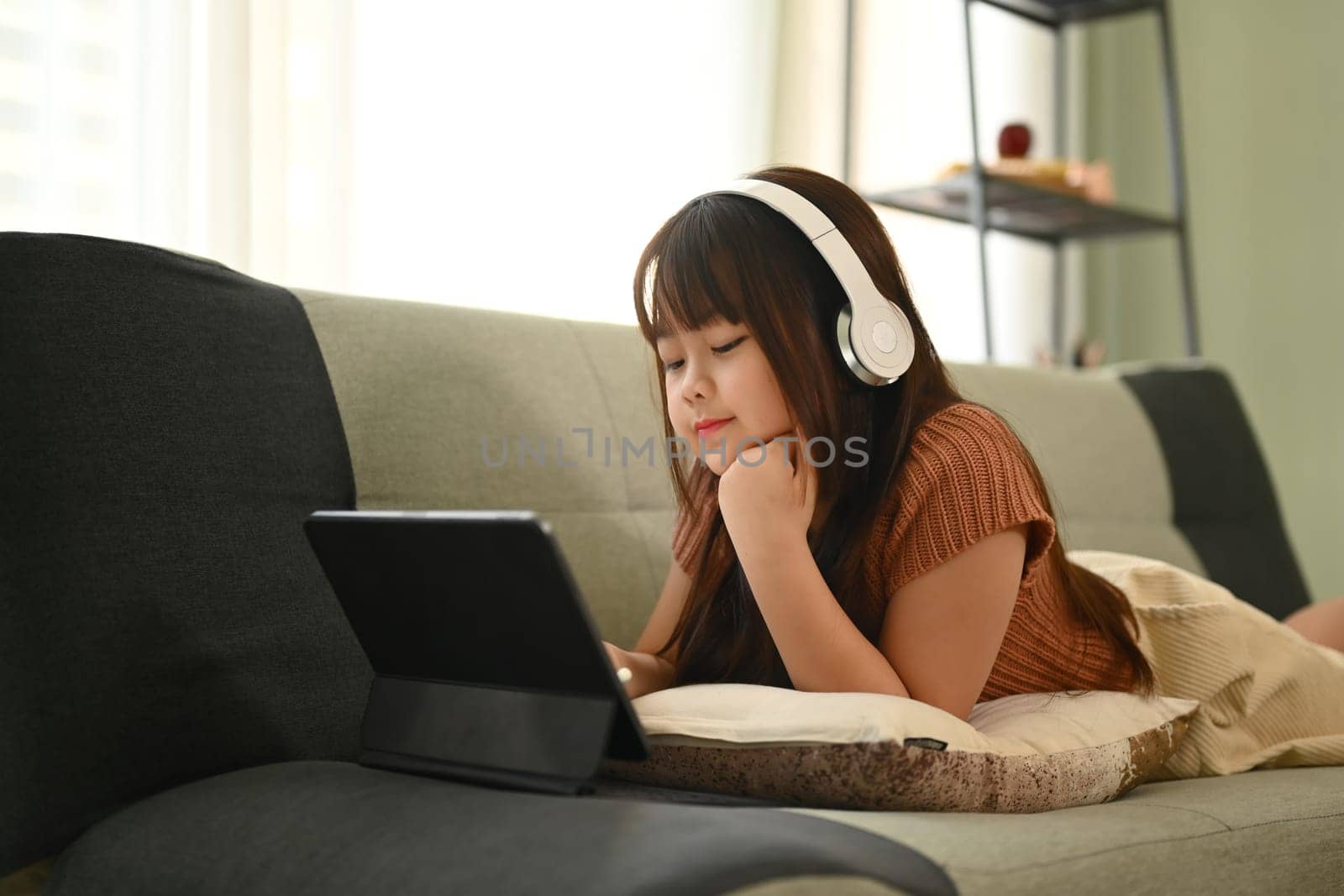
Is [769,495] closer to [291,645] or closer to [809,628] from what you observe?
[809,628]

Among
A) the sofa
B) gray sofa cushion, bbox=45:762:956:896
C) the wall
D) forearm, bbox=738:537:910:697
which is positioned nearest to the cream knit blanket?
the sofa

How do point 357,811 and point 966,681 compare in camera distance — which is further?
point 966,681

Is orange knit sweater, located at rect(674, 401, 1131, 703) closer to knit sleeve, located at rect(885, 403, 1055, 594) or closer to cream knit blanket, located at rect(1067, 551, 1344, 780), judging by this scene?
knit sleeve, located at rect(885, 403, 1055, 594)

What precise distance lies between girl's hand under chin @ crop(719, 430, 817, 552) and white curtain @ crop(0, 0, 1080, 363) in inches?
37.5

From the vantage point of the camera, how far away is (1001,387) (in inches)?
70.5

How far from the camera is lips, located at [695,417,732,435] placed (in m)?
1.02

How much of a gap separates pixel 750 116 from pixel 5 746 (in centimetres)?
187

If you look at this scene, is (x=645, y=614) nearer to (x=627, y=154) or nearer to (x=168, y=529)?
(x=168, y=529)

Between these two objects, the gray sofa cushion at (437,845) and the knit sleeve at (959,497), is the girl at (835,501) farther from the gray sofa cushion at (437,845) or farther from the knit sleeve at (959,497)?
the gray sofa cushion at (437,845)

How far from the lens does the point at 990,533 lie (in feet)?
3.13

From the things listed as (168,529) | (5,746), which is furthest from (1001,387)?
(5,746)

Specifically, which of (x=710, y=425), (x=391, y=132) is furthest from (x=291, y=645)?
(x=391, y=132)

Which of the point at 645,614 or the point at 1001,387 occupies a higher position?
the point at 1001,387

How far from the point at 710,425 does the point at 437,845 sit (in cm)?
44
